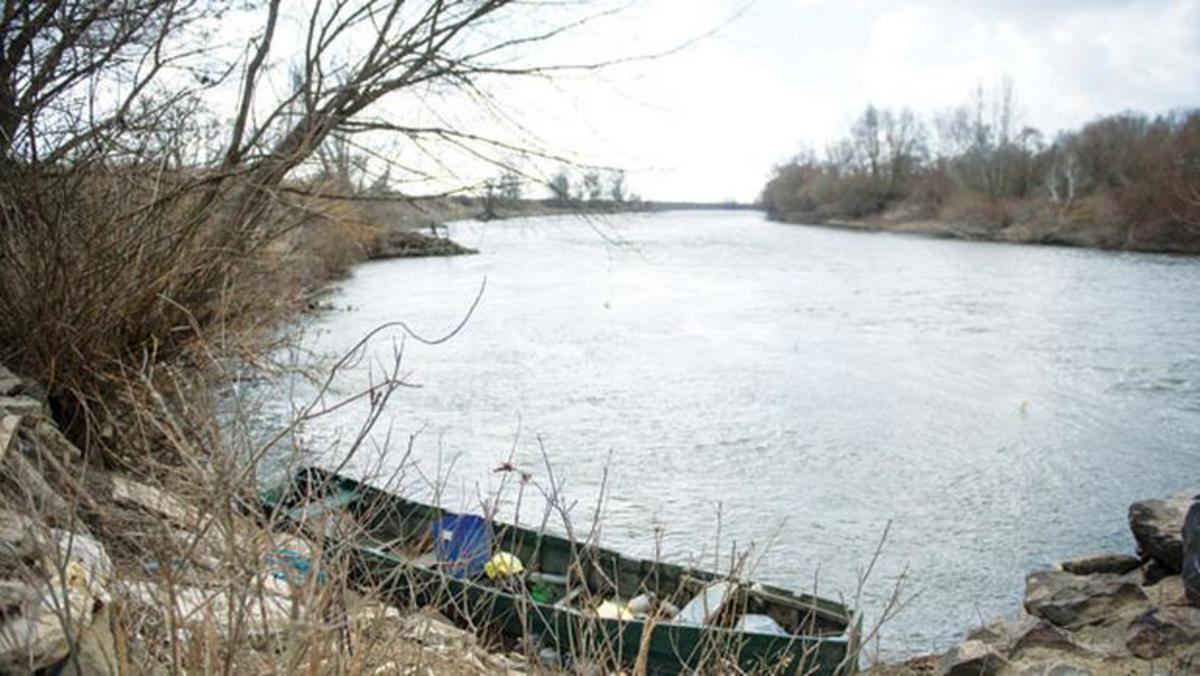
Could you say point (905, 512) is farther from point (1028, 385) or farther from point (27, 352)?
point (27, 352)

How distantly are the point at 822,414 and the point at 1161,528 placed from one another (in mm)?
6149

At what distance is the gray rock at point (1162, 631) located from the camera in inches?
253

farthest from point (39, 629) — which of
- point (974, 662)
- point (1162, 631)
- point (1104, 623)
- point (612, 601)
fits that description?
point (1104, 623)

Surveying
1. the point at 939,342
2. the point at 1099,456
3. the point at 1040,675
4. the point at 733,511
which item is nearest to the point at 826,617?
the point at 1040,675

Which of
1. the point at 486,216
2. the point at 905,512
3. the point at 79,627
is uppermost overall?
the point at 486,216

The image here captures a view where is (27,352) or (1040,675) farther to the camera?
(27,352)

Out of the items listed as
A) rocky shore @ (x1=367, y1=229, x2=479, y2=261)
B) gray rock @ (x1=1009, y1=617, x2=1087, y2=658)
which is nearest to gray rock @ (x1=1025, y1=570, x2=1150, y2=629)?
gray rock @ (x1=1009, y1=617, x2=1087, y2=658)

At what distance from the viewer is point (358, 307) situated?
945 inches

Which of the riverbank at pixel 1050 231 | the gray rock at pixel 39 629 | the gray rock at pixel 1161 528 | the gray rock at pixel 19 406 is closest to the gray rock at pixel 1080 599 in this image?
the gray rock at pixel 1161 528

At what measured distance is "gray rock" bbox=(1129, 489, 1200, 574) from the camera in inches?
325

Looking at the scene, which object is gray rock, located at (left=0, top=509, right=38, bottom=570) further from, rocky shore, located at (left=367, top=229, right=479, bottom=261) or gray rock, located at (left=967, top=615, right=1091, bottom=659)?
rocky shore, located at (left=367, top=229, right=479, bottom=261)

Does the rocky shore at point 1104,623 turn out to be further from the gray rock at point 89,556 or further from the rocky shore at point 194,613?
the gray rock at point 89,556

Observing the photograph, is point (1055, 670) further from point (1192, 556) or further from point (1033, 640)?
point (1192, 556)

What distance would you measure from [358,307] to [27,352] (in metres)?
17.6
